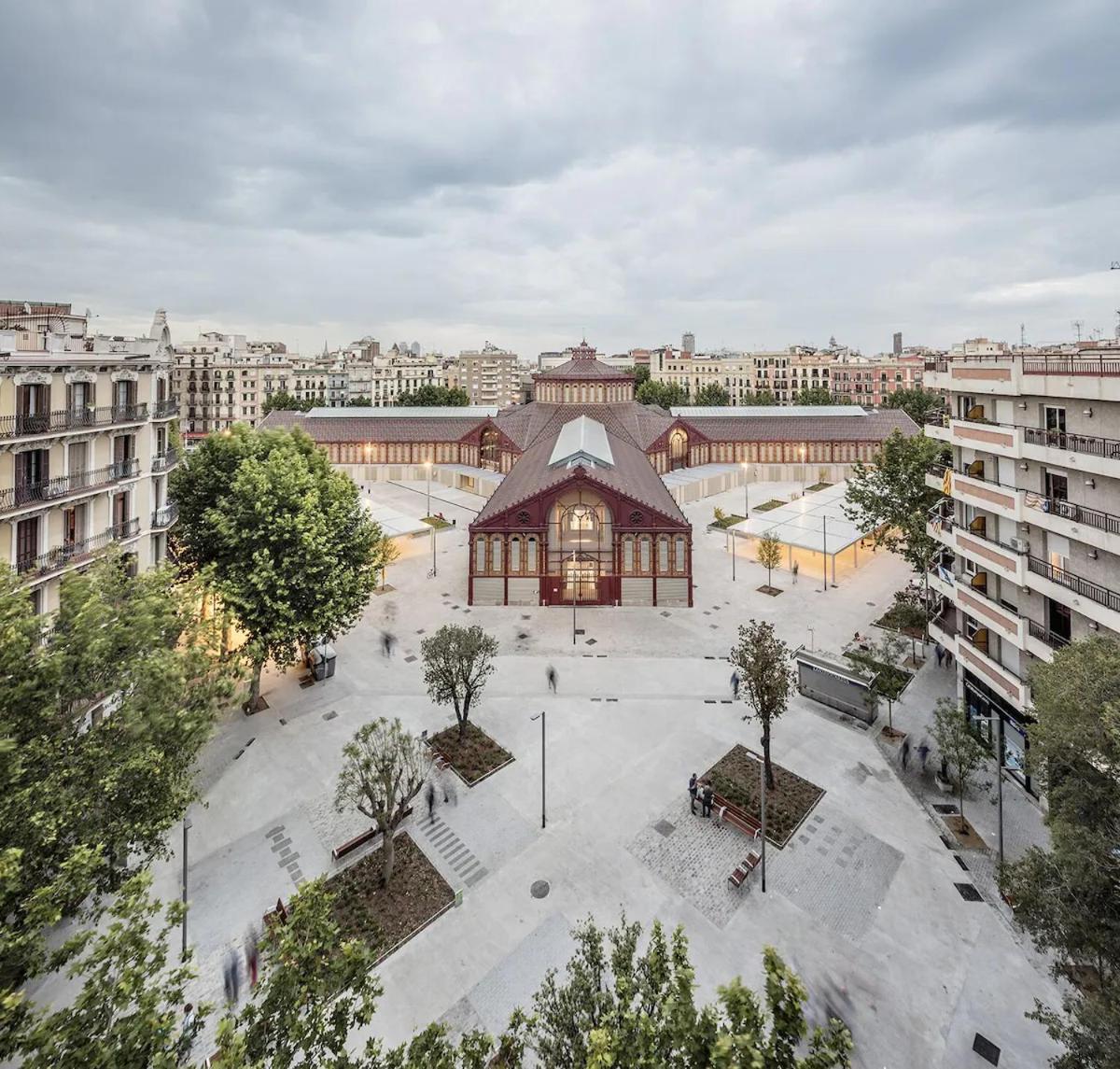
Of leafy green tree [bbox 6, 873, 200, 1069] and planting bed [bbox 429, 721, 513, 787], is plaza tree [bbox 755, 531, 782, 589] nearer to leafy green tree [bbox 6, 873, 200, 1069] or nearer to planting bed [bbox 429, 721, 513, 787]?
planting bed [bbox 429, 721, 513, 787]

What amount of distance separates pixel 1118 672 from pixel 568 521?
3207cm

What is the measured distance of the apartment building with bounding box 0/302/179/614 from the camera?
2431 centimetres

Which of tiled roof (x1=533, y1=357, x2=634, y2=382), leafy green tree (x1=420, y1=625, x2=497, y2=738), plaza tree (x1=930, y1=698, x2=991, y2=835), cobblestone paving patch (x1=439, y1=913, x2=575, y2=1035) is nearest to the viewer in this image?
cobblestone paving patch (x1=439, y1=913, x2=575, y2=1035)

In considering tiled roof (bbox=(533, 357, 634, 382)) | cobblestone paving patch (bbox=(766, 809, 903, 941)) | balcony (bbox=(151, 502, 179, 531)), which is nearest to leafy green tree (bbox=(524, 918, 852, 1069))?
cobblestone paving patch (bbox=(766, 809, 903, 941))

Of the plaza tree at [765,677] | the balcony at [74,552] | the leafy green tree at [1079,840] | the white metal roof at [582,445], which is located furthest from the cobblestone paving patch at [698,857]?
the white metal roof at [582,445]

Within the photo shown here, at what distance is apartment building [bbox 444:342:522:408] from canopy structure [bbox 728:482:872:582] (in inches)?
4663

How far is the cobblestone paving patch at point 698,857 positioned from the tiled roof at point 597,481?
2309cm

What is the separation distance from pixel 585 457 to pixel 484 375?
395 feet

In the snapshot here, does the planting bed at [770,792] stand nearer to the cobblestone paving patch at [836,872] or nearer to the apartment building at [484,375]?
the cobblestone paving patch at [836,872]

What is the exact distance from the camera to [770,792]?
2338 cm

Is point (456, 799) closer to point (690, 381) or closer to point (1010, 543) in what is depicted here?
point (1010, 543)

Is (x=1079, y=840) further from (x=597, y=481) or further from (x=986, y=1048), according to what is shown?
(x=597, y=481)

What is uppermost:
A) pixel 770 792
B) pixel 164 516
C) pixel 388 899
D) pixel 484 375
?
pixel 484 375

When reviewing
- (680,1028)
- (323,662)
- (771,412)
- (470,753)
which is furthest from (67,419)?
(771,412)
